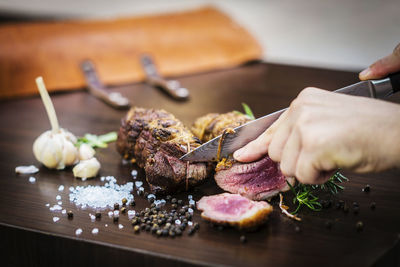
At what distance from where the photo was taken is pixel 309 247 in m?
2.07

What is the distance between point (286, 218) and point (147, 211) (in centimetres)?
62

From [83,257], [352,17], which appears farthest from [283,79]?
[352,17]

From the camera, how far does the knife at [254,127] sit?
244 centimetres

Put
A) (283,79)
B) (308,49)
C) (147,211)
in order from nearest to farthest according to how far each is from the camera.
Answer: (147,211) → (283,79) → (308,49)

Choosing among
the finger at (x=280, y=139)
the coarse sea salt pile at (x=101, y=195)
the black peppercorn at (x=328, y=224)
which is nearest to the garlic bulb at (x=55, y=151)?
the coarse sea salt pile at (x=101, y=195)

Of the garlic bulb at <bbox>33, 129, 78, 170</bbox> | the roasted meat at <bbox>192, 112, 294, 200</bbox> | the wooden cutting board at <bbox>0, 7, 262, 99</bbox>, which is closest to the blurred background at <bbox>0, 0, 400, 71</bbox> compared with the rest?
the wooden cutting board at <bbox>0, 7, 262, 99</bbox>

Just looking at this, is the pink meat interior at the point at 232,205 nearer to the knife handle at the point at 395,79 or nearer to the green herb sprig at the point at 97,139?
the knife handle at the point at 395,79

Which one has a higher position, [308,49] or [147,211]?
[308,49]

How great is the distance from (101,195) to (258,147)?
2.61ft

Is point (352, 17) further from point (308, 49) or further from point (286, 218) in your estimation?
point (286, 218)

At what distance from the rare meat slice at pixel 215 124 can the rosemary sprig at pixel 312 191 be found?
46 cm

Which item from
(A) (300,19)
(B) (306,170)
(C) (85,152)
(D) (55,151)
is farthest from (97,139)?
(A) (300,19)

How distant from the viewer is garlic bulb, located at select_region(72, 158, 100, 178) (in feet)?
8.75

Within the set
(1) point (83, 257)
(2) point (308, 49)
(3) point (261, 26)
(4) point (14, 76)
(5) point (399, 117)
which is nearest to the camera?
(5) point (399, 117)
